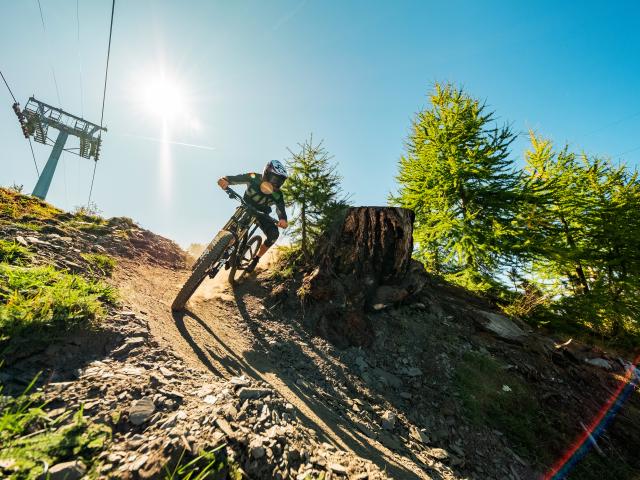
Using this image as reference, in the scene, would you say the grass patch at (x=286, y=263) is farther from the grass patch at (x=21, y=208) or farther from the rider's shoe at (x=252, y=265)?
the grass patch at (x=21, y=208)

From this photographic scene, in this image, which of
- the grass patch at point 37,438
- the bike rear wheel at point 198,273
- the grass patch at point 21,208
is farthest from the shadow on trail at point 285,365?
the grass patch at point 21,208

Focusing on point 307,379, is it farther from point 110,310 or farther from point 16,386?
point 16,386

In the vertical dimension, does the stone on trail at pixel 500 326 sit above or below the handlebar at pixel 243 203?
below

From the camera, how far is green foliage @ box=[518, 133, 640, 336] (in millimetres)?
9141

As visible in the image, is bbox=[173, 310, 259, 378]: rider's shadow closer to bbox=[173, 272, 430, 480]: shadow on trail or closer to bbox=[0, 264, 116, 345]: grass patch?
bbox=[173, 272, 430, 480]: shadow on trail

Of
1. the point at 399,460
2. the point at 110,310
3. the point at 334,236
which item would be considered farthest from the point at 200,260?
the point at 399,460

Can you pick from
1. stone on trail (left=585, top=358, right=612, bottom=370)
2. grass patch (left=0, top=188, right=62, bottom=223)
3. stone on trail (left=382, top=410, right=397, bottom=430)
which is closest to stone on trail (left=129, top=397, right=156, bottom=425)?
stone on trail (left=382, top=410, right=397, bottom=430)

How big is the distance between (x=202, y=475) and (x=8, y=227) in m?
5.76

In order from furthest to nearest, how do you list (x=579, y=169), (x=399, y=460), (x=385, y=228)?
(x=579, y=169) < (x=385, y=228) < (x=399, y=460)

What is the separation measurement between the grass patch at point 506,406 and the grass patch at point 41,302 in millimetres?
6463

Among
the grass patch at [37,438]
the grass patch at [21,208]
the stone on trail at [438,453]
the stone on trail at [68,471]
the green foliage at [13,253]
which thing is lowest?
the stone on trail at [438,453]

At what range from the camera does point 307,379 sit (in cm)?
486

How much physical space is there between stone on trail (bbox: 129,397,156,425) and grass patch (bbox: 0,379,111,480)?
180 millimetres

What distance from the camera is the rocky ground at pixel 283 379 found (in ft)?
6.84
